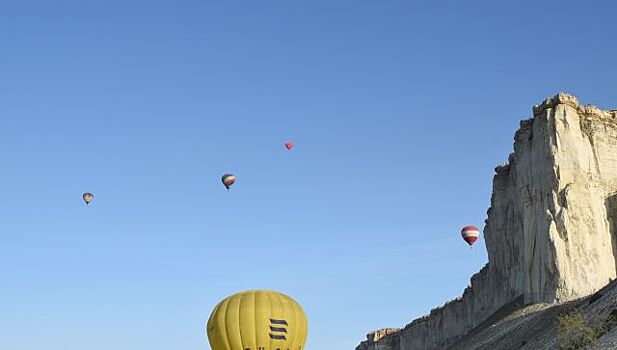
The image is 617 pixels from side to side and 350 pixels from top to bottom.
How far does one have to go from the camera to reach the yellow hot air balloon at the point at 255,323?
48062 millimetres

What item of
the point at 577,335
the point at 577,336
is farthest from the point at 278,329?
the point at 577,336

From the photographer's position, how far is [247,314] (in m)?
48.1

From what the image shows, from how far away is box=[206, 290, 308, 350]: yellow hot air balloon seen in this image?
1892 inches

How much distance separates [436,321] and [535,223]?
45936 millimetres

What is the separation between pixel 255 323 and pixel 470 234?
145ft

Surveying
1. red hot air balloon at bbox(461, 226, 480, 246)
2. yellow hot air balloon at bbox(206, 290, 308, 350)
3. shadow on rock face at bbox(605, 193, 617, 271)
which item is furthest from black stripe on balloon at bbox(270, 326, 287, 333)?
red hot air balloon at bbox(461, 226, 480, 246)

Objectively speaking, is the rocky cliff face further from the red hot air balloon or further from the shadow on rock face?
the red hot air balloon

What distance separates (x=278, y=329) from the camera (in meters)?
49.0

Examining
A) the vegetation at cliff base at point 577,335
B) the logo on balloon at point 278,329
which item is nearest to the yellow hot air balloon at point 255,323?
the logo on balloon at point 278,329

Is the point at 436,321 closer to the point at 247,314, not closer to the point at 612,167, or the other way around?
the point at 612,167

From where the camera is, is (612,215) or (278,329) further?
(612,215)

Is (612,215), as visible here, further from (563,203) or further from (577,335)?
(577,335)

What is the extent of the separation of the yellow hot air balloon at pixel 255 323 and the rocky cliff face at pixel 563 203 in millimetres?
28982

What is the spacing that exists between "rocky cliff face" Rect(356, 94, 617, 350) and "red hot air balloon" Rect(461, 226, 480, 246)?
14.1ft
